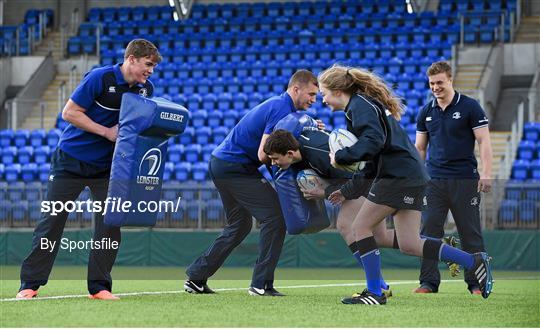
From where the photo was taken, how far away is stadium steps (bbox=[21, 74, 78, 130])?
1008 inches

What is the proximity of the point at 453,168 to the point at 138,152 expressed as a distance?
10.4 feet

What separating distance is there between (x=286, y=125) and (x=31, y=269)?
235 cm

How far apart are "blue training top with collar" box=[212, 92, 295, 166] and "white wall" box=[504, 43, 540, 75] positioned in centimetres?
1685

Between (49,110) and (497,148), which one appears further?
(49,110)

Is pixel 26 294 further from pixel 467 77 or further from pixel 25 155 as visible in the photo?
pixel 467 77

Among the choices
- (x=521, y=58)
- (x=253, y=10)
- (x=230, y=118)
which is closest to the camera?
(x=230, y=118)

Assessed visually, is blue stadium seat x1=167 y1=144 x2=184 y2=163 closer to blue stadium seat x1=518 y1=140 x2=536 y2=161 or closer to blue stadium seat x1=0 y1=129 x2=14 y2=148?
blue stadium seat x1=0 y1=129 x2=14 y2=148

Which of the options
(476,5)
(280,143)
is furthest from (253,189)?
(476,5)

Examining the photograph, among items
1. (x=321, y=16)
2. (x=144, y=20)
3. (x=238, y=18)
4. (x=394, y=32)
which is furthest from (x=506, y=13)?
(x=144, y=20)

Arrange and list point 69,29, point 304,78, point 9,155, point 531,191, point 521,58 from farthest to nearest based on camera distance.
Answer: point 69,29 → point 521,58 → point 9,155 → point 531,191 → point 304,78

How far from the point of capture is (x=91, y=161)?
859 centimetres

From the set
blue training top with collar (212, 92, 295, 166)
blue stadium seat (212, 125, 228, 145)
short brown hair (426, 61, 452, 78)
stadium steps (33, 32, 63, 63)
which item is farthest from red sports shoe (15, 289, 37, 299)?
stadium steps (33, 32, 63, 63)

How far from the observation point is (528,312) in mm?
7332

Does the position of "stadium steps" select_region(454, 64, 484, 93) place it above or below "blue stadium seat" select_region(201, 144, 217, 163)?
above
